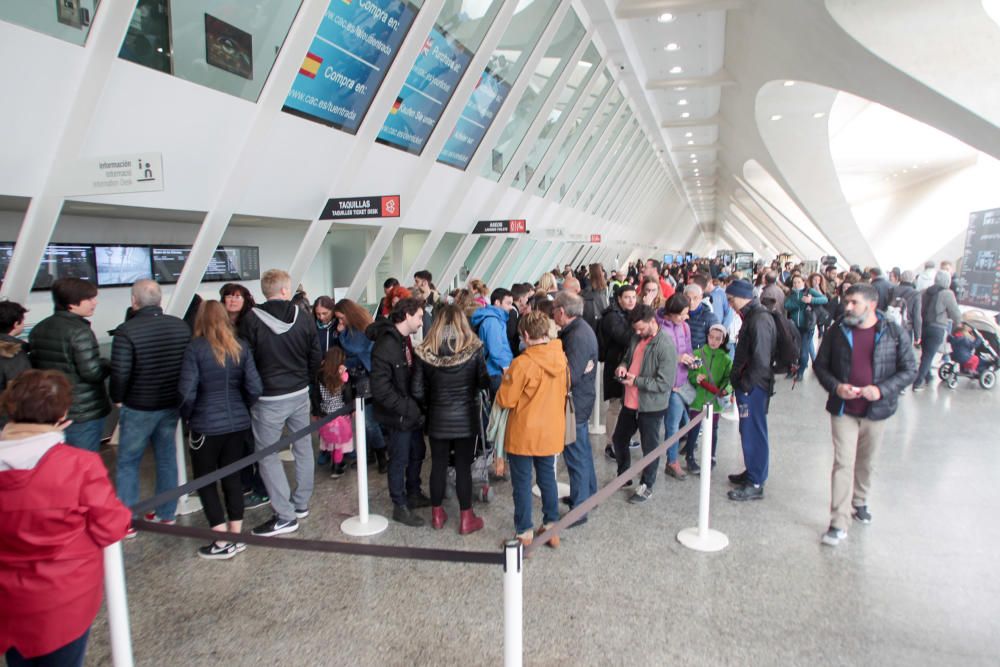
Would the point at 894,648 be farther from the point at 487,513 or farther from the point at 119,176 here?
the point at 119,176

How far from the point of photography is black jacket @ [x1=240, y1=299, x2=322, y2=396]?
13.3ft

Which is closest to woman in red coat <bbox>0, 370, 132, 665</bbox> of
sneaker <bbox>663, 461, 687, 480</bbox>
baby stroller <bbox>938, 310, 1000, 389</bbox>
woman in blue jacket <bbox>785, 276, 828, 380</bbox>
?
sneaker <bbox>663, 461, 687, 480</bbox>

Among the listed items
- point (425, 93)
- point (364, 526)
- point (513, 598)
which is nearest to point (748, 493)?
point (364, 526)

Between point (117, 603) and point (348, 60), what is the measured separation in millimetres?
6116

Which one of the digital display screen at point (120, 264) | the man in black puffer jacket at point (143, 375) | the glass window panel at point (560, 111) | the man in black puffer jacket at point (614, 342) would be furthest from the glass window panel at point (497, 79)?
the man in black puffer jacket at point (143, 375)

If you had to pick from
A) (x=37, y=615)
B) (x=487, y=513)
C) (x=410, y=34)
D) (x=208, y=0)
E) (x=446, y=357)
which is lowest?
(x=487, y=513)

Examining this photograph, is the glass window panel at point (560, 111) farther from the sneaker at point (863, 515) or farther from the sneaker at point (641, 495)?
the sneaker at point (863, 515)

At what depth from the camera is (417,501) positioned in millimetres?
4648

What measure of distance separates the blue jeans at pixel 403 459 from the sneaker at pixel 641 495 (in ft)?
5.67

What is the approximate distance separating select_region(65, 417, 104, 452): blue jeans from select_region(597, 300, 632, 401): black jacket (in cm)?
400

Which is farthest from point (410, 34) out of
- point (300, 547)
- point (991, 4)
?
point (991, 4)

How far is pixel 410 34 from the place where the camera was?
7.05 metres

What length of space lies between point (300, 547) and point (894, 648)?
2.94m

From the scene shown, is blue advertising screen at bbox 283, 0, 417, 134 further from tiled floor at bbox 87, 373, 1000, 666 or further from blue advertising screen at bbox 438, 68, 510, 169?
tiled floor at bbox 87, 373, 1000, 666
